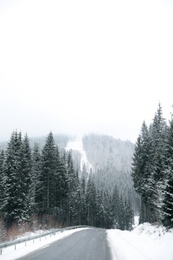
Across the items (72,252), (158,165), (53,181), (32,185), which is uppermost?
(158,165)

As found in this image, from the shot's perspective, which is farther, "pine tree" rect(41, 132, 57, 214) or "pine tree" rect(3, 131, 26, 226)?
"pine tree" rect(41, 132, 57, 214)

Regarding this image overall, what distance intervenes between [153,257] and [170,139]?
13.4 m

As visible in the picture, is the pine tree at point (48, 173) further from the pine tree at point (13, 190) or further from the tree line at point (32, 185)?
the pine tree at point (13, 190)

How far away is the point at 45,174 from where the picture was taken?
45.5m

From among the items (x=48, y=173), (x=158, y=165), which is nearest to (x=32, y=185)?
(x=48, y=173)

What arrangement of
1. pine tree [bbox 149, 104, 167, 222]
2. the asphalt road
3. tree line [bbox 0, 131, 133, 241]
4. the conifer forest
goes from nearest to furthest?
the asphalt road → the conifer forest → pine tree [bbox 149, 104, 167, 222] → tree line [bbox 0, 131, 133, 241]

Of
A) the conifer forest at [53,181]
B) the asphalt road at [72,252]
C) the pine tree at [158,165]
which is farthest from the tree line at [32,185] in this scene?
the pine tree at [158,165]

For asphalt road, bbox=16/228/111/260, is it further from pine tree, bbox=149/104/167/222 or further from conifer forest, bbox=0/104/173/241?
pine tree, bbox=149/104/167/222

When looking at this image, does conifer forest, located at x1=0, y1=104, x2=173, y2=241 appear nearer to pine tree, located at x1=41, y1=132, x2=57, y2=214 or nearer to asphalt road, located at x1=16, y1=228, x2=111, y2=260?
pine tree, located at x1=41, y1=132, x2=57, y2=214

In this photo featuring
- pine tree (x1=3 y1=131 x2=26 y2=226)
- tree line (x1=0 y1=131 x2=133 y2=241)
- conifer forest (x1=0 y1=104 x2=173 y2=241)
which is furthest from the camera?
tree line (x1=0 y1=131 x2=133 y2=241)

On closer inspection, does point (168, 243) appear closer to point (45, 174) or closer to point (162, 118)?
point (45, 174)

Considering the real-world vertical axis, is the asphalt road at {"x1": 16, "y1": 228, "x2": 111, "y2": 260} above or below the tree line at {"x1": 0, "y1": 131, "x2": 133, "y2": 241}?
below

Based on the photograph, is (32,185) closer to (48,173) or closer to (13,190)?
(48,173)

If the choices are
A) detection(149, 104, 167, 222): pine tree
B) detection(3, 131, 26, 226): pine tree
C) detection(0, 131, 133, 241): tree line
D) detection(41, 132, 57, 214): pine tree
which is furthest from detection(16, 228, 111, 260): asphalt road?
detection(41, 132, 57, 214): pine tree
